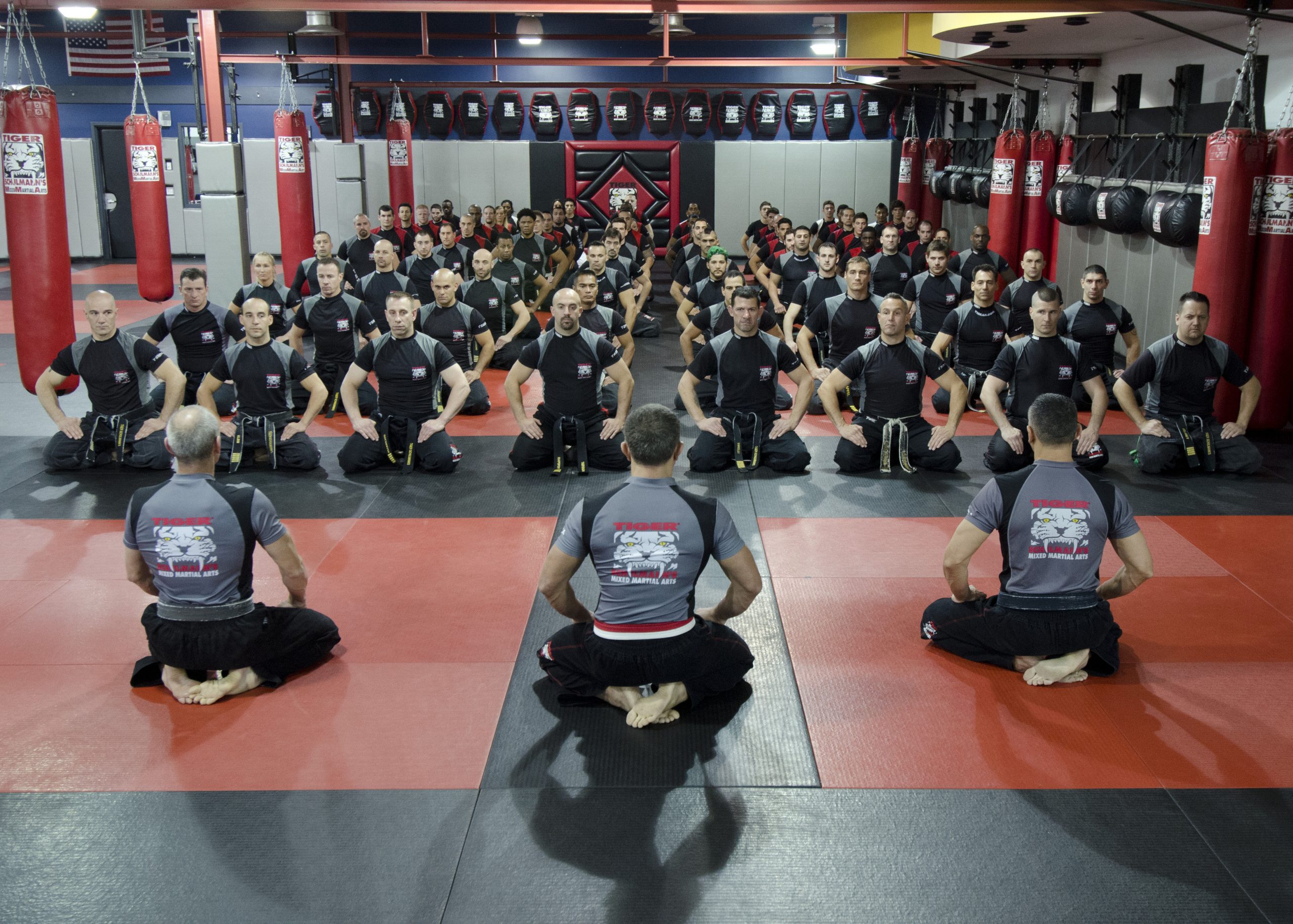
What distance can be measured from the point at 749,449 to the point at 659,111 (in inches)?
675

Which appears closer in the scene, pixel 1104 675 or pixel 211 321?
pixel 1104 675

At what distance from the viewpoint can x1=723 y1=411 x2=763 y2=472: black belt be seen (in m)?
10.1

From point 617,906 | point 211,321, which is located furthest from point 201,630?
point 211,321

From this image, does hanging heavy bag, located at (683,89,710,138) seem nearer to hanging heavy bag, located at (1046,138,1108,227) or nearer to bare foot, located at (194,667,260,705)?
hanging heavy bag, located at (1046,138,1108,227)

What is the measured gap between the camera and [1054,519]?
5.66 metres

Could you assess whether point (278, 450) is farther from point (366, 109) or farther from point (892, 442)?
point (366, 109)

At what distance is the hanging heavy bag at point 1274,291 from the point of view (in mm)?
10312

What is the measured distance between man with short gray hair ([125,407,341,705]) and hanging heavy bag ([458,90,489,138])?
20.3 m

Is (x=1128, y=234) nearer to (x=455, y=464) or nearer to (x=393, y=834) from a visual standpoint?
(x=455, y=464)

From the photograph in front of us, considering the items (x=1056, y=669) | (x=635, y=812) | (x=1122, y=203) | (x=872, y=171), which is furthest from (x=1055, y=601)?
(x=872, y=171)

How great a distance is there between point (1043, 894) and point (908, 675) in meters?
1.89

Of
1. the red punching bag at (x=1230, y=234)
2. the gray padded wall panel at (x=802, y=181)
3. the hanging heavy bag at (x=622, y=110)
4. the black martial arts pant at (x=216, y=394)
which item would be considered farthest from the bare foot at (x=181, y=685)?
the gray padded wall panel at (x=802, y=181)

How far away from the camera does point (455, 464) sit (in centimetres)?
1014

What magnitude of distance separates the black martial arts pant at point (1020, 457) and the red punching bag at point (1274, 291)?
190 centimetres
